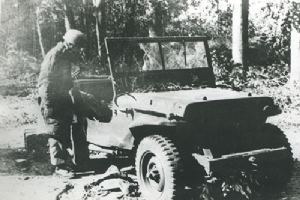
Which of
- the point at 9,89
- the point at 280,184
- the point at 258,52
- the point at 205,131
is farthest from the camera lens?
the point at 258,52

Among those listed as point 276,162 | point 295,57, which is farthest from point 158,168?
point 295,57

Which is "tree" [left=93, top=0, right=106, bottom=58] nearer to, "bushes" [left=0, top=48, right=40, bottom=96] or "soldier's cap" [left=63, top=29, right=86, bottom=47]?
"bushes" [left=0, top=48, right=40, bottom=96]

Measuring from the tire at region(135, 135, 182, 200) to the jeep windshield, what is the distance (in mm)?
985

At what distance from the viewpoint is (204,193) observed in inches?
167

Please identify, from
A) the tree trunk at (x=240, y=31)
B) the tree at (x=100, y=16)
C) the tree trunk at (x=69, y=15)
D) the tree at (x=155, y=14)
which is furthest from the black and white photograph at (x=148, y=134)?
the tree at (x=155, y=14)

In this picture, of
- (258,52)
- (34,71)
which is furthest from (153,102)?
(258,52)

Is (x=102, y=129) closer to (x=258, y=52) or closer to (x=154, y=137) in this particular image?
(x=154, y=137)

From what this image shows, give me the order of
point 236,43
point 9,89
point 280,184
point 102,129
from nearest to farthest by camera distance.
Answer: point 280,184 < point 102,129 < point 236,43 < point 9,89

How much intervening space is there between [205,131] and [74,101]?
176cm

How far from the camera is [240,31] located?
11.9 m

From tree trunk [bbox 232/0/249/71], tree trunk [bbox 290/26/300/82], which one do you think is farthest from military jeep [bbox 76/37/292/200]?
tree trunk [bbox 232/0/249/71]

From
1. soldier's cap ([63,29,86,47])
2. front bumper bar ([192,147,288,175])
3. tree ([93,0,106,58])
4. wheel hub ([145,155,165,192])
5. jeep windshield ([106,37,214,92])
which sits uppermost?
tree ([93,0,106,58])

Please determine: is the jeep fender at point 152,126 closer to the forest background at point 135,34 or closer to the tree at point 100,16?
the forest background at point 135,34

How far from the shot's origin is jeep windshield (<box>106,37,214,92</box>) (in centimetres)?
513
